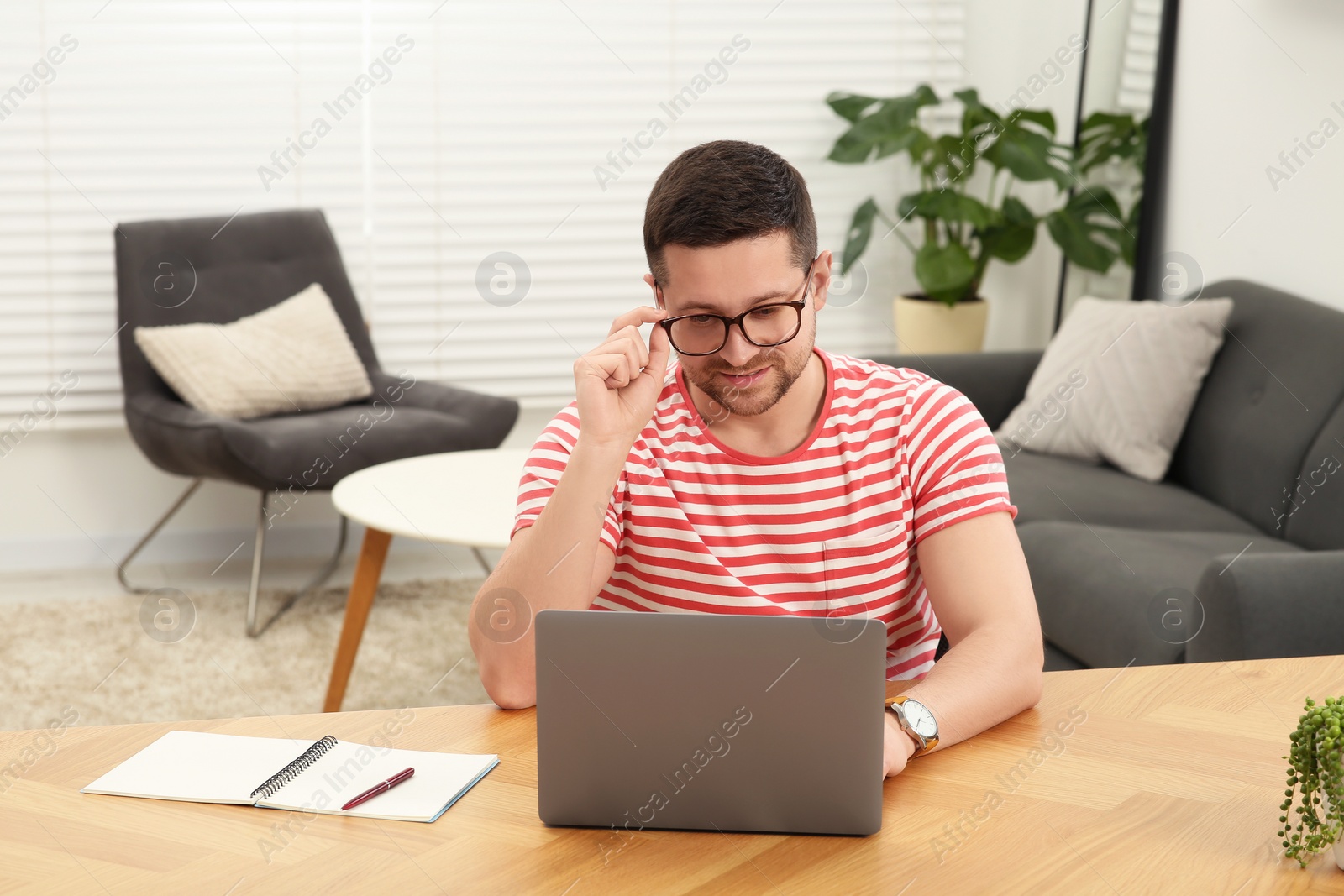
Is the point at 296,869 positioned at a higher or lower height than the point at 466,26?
lower

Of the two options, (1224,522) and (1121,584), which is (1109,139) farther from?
(1121,584)

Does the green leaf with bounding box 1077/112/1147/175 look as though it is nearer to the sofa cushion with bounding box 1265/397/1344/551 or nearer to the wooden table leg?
the sofa cushion with bounding box 1265/397/1344/551

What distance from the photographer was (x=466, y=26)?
3.81m

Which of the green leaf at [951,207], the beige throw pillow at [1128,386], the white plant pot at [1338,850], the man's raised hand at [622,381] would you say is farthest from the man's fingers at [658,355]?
the green leaf at [951,207]

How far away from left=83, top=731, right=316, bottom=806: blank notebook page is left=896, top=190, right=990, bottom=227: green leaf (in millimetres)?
3015

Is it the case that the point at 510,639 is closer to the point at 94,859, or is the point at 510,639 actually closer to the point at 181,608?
the point at 94,859

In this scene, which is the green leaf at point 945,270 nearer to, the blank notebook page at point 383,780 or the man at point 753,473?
the man at point 753,473

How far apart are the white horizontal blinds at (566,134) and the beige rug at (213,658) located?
96 centimetres

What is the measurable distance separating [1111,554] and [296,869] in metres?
1.77

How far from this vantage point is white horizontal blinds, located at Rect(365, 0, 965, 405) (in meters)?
3.85

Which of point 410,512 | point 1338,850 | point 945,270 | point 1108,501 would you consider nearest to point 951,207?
point 945,270

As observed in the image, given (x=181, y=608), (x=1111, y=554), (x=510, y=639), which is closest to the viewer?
(x=510, y=639)

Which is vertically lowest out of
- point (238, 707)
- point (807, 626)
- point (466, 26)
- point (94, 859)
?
point (238, 707)

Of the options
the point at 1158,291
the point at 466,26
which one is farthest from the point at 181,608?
the point at 1158,291
